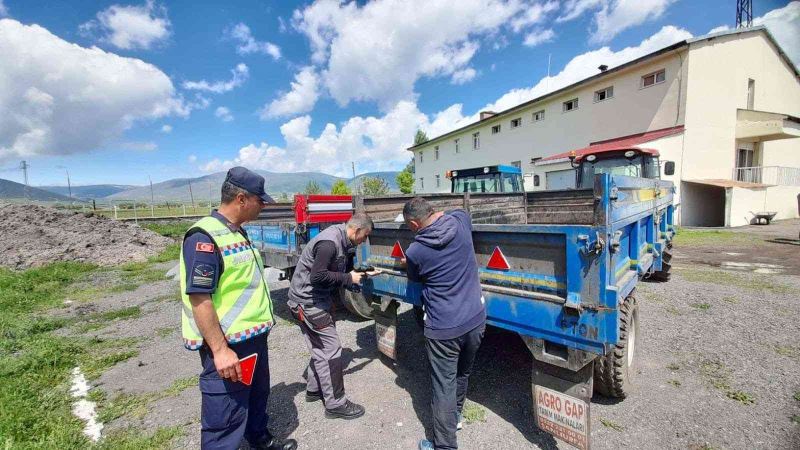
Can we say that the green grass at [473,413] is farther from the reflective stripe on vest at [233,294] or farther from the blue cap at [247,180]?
the blue cap at [247,180]

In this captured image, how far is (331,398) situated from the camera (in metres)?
2.80

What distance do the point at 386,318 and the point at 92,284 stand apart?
8.23m

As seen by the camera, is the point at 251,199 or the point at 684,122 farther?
the point at 684,122

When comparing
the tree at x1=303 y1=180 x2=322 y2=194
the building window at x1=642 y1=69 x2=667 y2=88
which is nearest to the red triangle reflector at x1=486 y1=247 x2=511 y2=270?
the building window at x1=642 y1=69 x2=667 y2=88

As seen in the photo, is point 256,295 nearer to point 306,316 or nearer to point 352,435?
point 306,316

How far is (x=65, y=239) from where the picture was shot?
35.4 feet

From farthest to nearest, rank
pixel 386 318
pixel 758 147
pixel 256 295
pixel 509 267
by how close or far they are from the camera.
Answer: pixel 758 147 → pixel 386 318 → pixel 509 267 → pixel 256 295

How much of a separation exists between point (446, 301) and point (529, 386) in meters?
1.54

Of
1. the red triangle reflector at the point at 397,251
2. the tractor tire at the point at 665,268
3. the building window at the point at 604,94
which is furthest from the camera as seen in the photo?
the building window at the point at 604,94

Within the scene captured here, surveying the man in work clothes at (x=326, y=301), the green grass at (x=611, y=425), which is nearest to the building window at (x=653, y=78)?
the green grass at (x=611, y=425)

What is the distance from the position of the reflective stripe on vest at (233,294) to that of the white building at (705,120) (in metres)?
12.4

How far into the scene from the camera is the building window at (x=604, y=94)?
17025mm

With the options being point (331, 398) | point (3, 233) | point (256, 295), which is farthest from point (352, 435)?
point (3, 233)

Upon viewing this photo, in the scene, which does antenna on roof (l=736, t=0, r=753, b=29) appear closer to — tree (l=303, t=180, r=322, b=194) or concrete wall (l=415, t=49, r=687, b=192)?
concrete wall (l=415, t=49, r=687, b=192)
